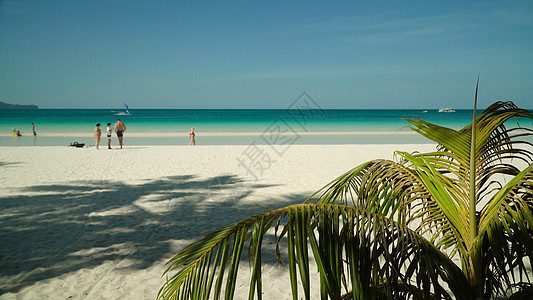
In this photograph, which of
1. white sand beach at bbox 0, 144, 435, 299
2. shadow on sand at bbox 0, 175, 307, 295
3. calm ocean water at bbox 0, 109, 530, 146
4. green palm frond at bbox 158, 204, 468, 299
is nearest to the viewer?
green palm frond at bbox 158, 204, 468, 299

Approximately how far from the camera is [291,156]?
14953 millimetres

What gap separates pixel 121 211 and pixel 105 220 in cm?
57

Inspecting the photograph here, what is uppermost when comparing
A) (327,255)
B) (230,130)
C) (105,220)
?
(327,255)

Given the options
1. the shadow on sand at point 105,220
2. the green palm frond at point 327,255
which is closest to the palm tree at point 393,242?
the green palm frond at point 327,255

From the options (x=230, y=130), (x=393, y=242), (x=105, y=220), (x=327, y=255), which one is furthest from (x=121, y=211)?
(x=230, y=130)

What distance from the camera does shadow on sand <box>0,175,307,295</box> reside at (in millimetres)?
4520

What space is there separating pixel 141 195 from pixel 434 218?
282 inches

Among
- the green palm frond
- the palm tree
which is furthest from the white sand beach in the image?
the green palm frond

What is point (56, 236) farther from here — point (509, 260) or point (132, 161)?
point (132, 161)

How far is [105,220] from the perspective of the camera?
243 inches

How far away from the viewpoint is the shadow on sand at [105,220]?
452 cm

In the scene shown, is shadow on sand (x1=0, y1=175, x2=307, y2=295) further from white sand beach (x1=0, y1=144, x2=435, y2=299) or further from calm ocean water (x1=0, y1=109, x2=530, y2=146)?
calm ocean water (x1=0, y1=109, x2=530, y2=146)

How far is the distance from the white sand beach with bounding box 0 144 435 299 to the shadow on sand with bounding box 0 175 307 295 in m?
0.02

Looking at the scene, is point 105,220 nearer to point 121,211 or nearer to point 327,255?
point 121,211
